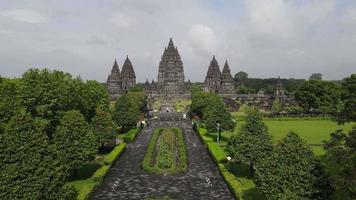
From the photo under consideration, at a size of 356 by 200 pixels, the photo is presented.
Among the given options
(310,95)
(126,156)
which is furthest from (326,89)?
(126,156)

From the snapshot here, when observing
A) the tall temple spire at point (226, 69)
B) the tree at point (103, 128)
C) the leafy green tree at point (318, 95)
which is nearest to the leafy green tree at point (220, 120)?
the tree at point (103, 128)

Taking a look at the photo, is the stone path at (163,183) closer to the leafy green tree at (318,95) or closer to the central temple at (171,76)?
the leafy green tree at (318,95)

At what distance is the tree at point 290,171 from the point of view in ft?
73.5

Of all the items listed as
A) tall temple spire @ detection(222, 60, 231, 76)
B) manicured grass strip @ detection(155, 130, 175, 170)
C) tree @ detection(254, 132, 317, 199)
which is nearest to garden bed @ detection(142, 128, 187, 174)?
manicured grass strip @ detection(155, 130, 175, 170)

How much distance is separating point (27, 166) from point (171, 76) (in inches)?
5689

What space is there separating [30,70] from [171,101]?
11986 centimetres

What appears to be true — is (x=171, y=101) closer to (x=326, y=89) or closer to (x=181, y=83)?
(x=181, y=83)

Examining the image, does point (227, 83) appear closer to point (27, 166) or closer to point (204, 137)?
point (204, 137)

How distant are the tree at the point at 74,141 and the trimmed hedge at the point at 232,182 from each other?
10936 millimetres

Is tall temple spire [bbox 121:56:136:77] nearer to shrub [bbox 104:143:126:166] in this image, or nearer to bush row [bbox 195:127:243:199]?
bush row [bbox 195:127:243:199]

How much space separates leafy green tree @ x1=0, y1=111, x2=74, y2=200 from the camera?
70.6 feet

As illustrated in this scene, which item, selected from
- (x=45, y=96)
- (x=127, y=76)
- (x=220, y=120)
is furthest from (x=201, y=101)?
(x=127, y=76)

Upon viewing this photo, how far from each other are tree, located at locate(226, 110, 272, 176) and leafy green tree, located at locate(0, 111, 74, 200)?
1627 cm

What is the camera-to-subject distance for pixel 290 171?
76.0 feet
